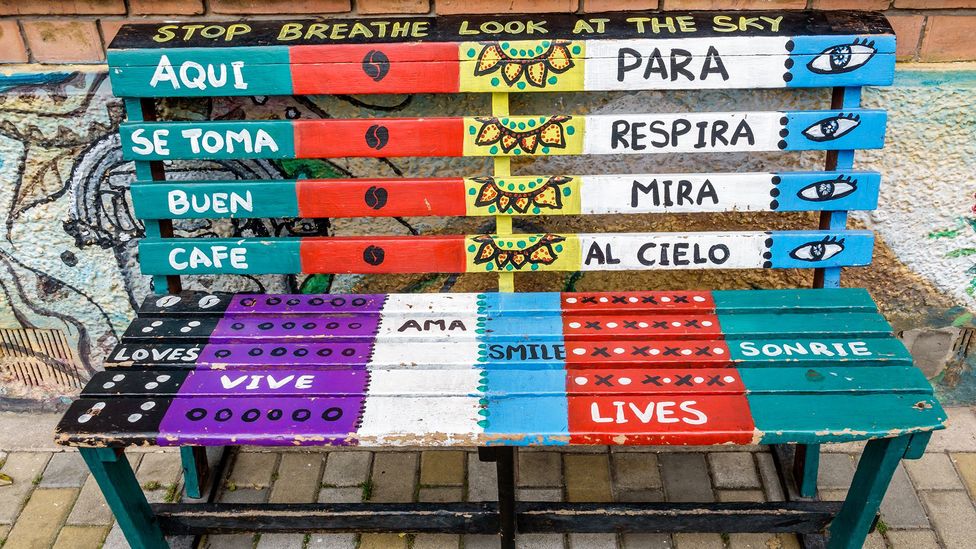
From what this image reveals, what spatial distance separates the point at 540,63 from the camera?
7.64ft

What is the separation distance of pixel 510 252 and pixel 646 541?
972mm

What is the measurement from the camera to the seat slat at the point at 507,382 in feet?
6.90


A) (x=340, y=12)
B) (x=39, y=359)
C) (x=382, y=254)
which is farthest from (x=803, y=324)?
(x=39, y=359)

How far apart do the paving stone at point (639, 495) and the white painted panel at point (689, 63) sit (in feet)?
4.20

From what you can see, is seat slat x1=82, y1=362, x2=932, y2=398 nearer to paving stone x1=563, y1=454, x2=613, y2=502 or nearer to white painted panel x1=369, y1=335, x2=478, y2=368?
white painted panel x1=369, y1=335, x2=478, y2=368

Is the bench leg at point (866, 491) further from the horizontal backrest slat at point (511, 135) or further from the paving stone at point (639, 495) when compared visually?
the horizontal backrest slat at point (511, 135)

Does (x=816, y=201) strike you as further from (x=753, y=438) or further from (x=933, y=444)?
(x=933, y=444)

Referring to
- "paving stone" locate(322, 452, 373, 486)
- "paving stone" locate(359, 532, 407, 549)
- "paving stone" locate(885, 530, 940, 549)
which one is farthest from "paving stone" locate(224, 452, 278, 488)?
"paving stone" locate(885, 530, 940, 549)

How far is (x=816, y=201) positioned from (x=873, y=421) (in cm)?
71

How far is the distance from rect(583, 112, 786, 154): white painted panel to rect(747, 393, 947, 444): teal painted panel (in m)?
0.75

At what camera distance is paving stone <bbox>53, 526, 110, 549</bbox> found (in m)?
2.54

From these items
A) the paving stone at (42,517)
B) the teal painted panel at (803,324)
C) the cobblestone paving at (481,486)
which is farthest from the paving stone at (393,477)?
the teal painted panel at (803,324)

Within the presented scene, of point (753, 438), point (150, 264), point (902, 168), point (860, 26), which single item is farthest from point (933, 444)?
point (150, 264)

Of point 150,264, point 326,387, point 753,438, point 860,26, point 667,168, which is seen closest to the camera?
point 753,438
